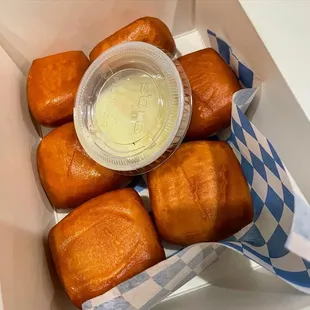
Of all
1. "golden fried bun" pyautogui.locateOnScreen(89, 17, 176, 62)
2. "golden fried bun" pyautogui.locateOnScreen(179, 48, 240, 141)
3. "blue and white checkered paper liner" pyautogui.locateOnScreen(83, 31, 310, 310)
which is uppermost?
"golden fried bun" pyautogui.locateOnScreen(89, 17, 176, 62)

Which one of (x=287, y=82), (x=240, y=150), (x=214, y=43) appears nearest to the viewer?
(x=287, y=82)

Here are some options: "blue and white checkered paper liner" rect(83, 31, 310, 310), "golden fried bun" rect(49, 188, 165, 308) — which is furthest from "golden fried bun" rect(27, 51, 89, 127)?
"blue and white checkered paper liner" rect(83, 31, 310, 310)

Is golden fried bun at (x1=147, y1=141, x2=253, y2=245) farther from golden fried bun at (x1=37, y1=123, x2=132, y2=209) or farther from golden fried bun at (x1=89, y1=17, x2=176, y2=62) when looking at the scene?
golden fried bun at (x1=89, y1=17, x2=176, y2=62)

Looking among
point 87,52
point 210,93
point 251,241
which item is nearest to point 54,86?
point 87,52

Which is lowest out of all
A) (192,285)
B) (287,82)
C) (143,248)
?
(192,285)

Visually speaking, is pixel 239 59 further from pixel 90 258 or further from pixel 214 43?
pixel 90 258

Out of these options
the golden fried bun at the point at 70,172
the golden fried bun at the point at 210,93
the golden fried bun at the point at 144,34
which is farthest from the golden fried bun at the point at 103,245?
the golden fried bun at the point at 144,34

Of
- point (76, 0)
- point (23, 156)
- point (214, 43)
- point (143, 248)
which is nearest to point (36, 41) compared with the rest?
point (76, 0)
